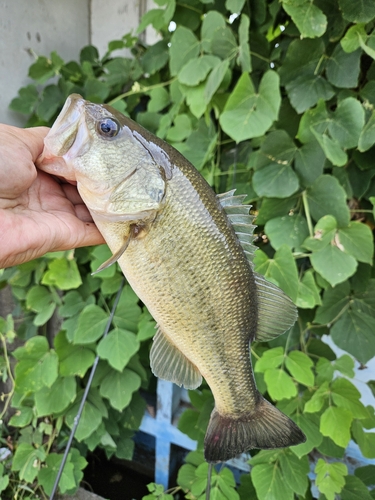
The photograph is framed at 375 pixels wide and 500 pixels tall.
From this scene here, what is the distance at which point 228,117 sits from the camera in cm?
85

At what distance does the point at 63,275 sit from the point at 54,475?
688 millimetres

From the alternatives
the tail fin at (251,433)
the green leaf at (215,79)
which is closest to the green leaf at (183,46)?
the green leaf at (215,79)

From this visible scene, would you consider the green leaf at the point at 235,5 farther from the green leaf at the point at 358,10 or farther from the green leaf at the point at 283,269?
the green leaf at the point at 283,269

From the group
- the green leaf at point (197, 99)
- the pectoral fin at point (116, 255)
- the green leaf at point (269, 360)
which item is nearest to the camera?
the pectoral fin at point (116, 255)

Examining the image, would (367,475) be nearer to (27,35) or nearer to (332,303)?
(332,303)

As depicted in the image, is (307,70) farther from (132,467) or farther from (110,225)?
(132,467)

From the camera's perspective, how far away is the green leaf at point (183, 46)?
3.21 ft

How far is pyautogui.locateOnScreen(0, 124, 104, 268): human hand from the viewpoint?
2.13ft

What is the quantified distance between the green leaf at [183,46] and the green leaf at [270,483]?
111 centimetres

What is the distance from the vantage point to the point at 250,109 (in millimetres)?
857

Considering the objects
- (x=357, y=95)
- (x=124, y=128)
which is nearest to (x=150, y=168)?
(x=124, y=128)

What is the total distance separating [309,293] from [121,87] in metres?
1.02

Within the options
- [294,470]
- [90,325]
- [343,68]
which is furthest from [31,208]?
[294,470]

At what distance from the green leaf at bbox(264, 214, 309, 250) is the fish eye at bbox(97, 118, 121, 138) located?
47cm
